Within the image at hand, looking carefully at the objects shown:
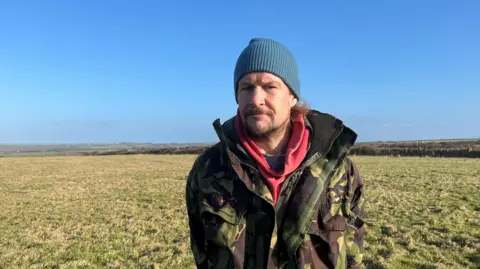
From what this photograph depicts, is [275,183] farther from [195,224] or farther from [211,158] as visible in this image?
[195,224]

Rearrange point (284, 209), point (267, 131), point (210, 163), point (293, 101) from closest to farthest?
1. point (284, 209)
2. point (267, 131)
3. point (210, 163)
4. point (293, 101)

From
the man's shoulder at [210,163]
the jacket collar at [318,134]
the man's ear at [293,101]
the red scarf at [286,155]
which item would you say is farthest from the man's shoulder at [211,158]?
the man's ear at [293,101]

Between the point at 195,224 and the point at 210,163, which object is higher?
the point at 210,163

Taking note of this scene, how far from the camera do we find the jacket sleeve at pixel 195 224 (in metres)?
2.71

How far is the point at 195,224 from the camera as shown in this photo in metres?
2.85

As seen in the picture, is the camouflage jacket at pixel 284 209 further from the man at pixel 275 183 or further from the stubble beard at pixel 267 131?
the stubble beard at pixel 267 131

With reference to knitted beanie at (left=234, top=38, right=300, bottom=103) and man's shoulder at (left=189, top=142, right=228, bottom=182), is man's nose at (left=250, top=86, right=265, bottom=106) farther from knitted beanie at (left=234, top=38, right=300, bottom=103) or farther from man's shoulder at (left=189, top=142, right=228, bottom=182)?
man's shoulder at (left=189, top=142, right=228, bottom=182)

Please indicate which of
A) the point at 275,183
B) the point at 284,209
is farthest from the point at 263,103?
the point at 284,209

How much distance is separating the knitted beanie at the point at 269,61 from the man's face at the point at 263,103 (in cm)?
4

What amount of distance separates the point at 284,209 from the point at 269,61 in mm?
1052

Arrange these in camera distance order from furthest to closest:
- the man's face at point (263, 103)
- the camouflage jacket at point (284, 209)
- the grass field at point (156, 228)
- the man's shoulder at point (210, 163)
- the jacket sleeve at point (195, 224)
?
the grass field at point (156, 228)
the jacket sleeve at point (195, 224)
the man's shoulder at point (210, 163)
the man's face at point (263, 103)
the camouflage jacket at point (284, 209)

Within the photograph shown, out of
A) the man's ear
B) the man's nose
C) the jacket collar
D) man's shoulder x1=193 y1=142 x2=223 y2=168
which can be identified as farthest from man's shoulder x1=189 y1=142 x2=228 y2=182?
the man's ear

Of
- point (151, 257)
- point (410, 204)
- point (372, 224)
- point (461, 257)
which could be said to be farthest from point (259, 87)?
point (410, 204)

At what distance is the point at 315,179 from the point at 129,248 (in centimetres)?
734
